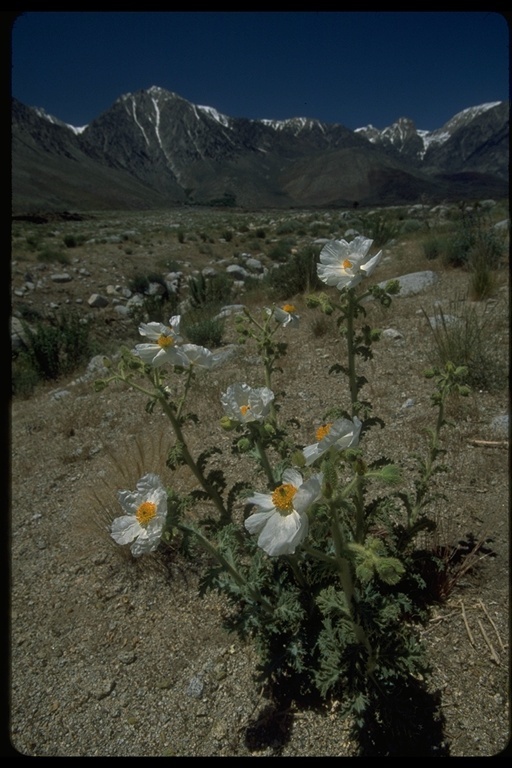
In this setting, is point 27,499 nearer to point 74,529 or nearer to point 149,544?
point 74,529

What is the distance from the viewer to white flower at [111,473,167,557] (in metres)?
1.42

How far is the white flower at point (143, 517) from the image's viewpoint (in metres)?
1.42

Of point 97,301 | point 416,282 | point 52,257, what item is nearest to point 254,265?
point 97,301

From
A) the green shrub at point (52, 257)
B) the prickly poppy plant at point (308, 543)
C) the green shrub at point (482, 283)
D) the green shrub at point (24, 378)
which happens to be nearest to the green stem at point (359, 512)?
the prickly poppy plant at point (308, 543)

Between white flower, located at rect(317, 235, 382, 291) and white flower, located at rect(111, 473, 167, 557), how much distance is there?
1.00m

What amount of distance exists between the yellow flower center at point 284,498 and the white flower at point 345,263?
0.85 m

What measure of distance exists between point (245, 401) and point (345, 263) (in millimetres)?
678

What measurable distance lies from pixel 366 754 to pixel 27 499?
293 cm

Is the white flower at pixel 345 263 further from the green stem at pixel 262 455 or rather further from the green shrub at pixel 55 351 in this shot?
the green shrub at pixel 55 351

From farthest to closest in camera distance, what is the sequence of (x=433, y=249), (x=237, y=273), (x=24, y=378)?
(x=237, y=273)
(x=433, y=249)
(x=24, y=378)

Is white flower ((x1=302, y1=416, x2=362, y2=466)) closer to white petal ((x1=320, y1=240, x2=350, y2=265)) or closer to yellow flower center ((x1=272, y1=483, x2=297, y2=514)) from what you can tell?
yellow flower center ((x1=272, y1=483, x2=297, y2=514))

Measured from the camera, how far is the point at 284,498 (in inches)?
44.8

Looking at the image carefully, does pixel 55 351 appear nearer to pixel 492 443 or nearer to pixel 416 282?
pixel 416 282

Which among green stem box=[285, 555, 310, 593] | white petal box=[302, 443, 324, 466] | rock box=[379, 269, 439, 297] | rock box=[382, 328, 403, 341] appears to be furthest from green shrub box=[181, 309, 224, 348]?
white petal box=[302, 443, 324, 466]
